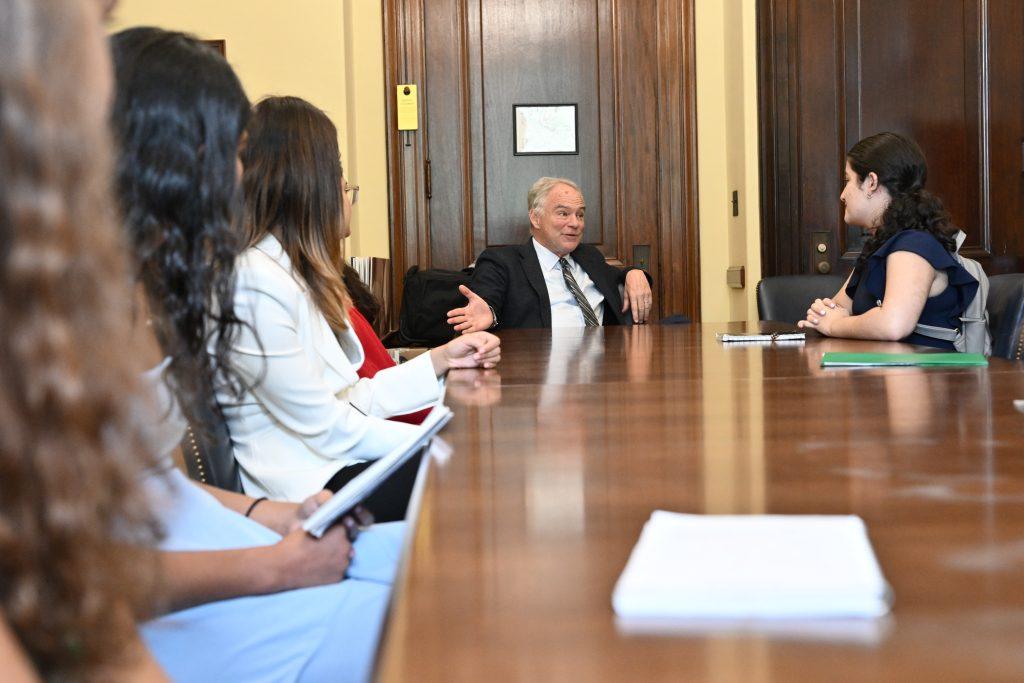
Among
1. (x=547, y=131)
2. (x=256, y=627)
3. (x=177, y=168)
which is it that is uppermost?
(x=547, y=131)

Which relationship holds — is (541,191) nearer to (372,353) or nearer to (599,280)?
(599,280)

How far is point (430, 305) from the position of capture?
4336 mm

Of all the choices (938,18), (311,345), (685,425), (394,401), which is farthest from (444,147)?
(685,425)

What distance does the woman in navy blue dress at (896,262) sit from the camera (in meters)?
3.02

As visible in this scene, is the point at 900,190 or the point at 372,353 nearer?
the point at 372,353

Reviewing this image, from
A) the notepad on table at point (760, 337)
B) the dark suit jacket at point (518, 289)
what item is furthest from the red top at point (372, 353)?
the dark suit jacket at point (518, 289)

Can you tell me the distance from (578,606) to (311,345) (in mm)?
1218

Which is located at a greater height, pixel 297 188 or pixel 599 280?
pixel 297 188

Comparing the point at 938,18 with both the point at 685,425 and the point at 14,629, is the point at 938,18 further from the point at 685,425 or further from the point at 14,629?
the point at 14,629

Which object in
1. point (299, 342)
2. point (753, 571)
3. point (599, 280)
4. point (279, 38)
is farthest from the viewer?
point (279, 38)

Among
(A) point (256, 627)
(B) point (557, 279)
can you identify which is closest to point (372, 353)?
(A) point (256, 627)

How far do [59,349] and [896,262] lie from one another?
9.66 ft

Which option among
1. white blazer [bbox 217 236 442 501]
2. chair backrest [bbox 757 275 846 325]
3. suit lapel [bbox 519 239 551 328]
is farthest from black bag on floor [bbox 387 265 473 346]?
white blazer [bbox 217 236 442 501]

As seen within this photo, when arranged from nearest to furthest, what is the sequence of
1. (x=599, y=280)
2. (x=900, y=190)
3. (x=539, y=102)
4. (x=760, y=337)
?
(x=760, y=337) → (x=900, y=190) → (x=599, y=280) → (x=539, y=102)
